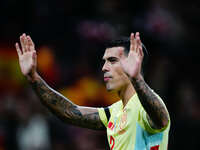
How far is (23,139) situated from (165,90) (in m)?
3.35

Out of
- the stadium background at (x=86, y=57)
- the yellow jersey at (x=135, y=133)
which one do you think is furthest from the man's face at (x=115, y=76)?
the stadium background at (x=86, y=57)

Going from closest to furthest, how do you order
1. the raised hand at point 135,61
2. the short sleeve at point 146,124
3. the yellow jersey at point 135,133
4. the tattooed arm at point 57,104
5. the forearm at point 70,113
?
the raised hand at point 135,61, the short sleeve at point 146,124, the yellow jersey at point 135,133, the tattooed arm at point 57,104, the forearm at point 70,113

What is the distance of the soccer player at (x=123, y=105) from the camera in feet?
14.0

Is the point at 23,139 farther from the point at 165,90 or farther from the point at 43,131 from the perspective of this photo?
the point at 165,90

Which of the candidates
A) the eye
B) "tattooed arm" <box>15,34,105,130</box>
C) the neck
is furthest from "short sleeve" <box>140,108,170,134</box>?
"tattooed arm" <box>15,34,105,130</box>

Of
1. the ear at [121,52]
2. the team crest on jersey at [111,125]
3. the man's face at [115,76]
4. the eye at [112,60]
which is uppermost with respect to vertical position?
the ear at [121,52]

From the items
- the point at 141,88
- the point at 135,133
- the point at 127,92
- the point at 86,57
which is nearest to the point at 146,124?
the point at 135,133

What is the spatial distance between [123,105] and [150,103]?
96 centimetres

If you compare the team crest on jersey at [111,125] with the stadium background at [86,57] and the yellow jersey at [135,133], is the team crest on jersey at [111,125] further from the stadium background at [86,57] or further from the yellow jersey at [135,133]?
the stadium background at [86,57]

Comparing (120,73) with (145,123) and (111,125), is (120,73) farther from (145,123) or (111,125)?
(145,123)

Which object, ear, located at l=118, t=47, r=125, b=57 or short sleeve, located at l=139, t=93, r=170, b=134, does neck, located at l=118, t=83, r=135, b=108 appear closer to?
ear, located at l=118, t=47, r=125, b=57

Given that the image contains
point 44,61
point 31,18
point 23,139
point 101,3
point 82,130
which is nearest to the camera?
point 23,139

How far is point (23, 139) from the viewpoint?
8.29 m

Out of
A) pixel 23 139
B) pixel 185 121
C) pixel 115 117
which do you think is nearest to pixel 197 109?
pixel 185 121
